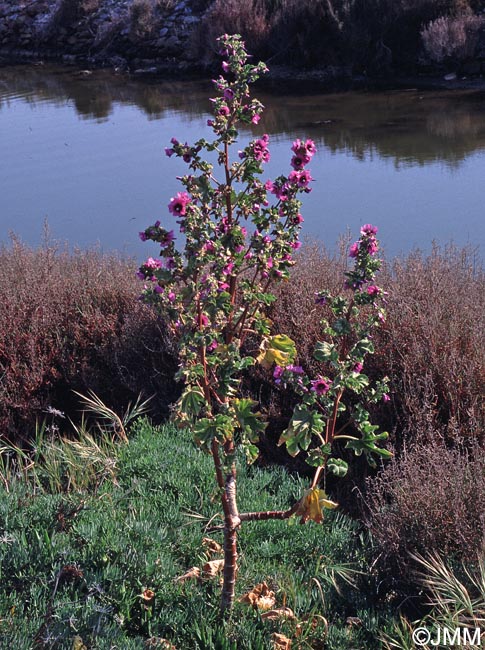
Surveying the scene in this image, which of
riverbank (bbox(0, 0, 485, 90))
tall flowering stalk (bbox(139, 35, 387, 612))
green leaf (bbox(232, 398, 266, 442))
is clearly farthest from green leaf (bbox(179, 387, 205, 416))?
riverbank (bbox(0, 0, 485, 90))

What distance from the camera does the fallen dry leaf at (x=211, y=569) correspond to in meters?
2.88

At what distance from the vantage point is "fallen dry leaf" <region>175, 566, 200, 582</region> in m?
2.79

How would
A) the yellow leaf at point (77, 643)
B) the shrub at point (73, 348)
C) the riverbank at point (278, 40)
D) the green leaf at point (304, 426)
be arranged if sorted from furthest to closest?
1. the riverbank at point (278, 40)
2. the shrub at point (73, 348)
3. the green leaf at point (304, 426)
4. the yellow leaf at point (77, 643)

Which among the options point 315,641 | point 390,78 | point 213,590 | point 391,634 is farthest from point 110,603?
point 390,78

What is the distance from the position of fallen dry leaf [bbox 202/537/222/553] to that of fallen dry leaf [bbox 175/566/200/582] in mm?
148

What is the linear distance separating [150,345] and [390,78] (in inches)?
478

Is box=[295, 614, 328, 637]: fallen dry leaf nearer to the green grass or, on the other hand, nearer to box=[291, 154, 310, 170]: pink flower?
the green grass

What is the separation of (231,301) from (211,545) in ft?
3.25

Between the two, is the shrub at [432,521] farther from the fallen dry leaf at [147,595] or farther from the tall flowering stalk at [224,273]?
the fallen dry leaf at [147,595]

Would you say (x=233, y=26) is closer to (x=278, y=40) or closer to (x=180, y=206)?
(x=278, y=40)

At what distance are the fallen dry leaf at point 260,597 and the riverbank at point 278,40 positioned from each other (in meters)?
12.8

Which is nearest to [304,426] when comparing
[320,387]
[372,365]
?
[320,387]

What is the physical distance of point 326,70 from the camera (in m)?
16.4

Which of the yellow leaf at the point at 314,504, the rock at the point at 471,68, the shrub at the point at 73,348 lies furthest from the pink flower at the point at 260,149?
the rock at the point at 471,68
